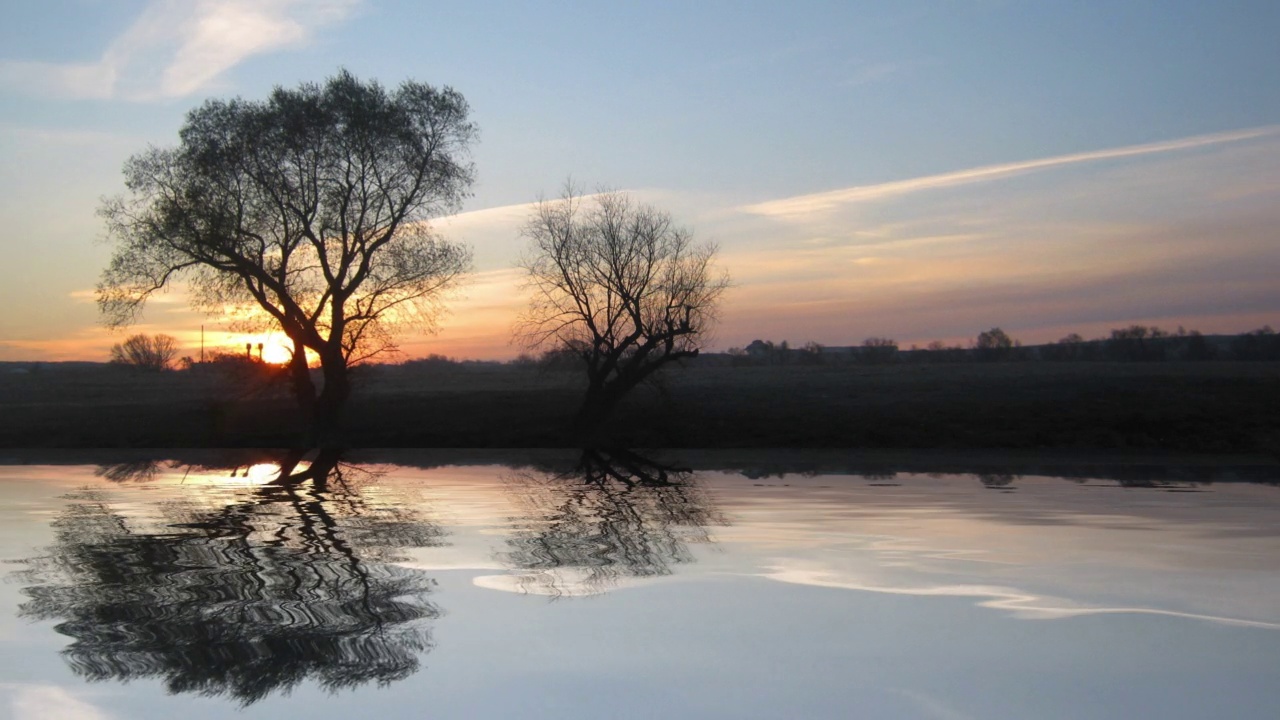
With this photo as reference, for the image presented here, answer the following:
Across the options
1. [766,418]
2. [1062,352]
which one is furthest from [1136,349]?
[766,418]

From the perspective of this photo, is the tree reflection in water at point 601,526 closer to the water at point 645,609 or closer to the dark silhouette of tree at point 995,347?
the water at point 645,609

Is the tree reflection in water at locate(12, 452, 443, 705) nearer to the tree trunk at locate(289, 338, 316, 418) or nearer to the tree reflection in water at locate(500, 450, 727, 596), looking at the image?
the tree reflection in water at locate(500, 450, 727, 596)

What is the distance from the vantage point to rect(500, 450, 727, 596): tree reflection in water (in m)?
12.8

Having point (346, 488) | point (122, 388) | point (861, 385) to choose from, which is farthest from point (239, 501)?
point (122, 388)

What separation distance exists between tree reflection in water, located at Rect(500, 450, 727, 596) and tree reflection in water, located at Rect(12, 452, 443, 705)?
4.88 ft

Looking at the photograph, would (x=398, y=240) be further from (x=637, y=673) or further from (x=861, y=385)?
(x=637, y=673)

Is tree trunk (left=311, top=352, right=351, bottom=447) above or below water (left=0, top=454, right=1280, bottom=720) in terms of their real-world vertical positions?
above

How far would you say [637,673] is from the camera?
8539 millimetres

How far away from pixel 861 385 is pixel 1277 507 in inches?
1311

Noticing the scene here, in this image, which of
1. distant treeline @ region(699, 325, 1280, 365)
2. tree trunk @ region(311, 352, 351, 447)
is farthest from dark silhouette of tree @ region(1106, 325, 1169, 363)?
tree trunk @ region(311, 352, 351, 447)

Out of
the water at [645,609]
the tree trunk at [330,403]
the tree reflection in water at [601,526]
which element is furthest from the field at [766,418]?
the water at [645,609]

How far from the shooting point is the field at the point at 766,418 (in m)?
33.1

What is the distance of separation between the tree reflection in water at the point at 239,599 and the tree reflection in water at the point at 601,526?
1.49 m

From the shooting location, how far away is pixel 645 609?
35.3 ft
